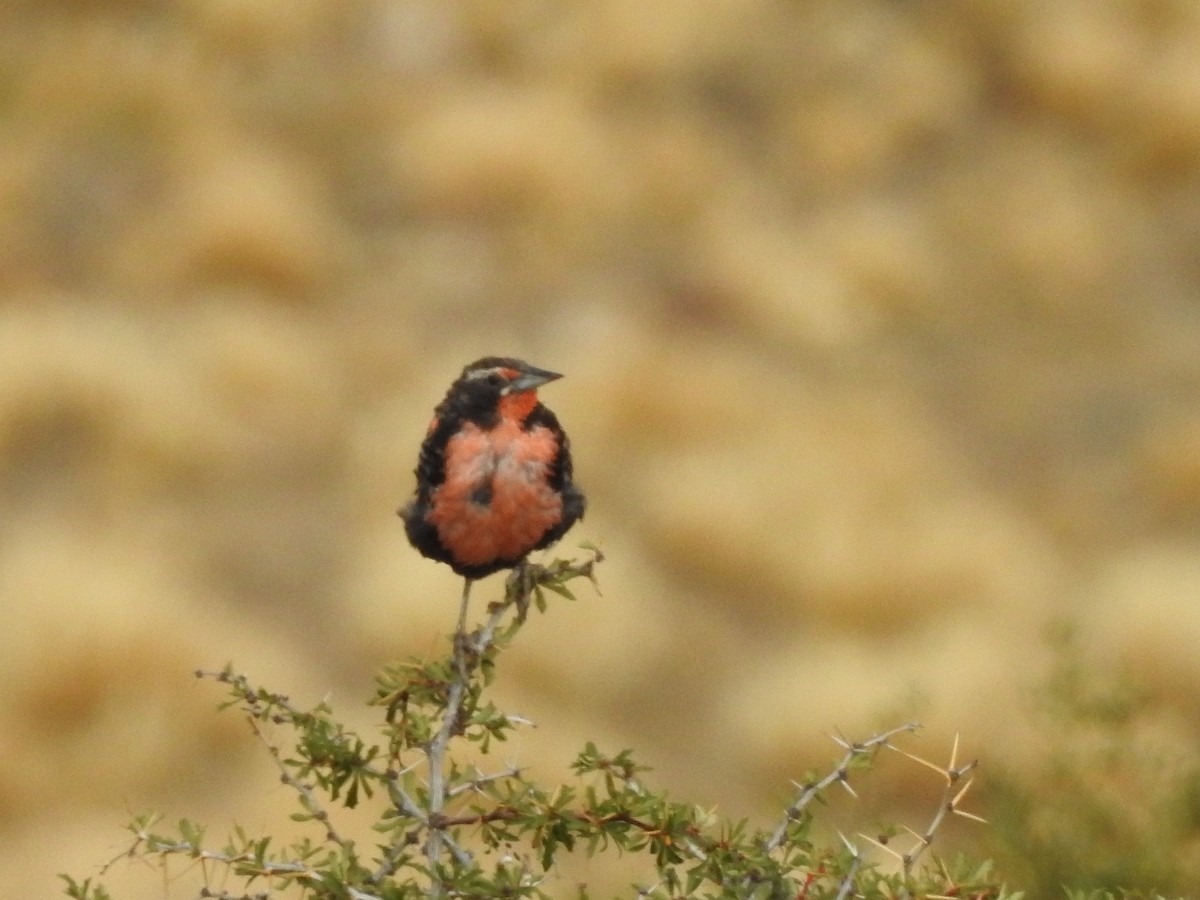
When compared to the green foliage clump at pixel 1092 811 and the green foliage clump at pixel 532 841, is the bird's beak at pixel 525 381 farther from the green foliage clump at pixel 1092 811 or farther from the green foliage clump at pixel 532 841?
the green foliage clump at pixel 1092 811

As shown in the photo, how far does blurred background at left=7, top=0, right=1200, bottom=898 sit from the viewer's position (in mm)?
5750

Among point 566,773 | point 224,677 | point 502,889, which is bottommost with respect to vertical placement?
point 502,889

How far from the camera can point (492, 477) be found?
207 cm

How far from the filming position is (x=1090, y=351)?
760 cm

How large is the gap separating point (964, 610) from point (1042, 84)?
344cm

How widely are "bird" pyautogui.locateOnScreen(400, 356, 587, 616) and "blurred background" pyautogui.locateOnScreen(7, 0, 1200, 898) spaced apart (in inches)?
112

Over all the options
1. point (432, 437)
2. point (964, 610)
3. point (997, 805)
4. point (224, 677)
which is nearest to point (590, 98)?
point (964, 610)

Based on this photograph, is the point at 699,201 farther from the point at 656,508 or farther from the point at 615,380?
the point at 656,508

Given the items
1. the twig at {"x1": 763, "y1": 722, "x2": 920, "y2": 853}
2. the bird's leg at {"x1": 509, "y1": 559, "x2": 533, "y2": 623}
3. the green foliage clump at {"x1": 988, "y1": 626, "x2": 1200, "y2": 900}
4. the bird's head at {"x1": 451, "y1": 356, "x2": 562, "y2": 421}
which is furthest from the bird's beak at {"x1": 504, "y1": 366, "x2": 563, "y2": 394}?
the green foliage clump at {"x1": 988, "y1": 626, "x2": 1200, "y2": 900}

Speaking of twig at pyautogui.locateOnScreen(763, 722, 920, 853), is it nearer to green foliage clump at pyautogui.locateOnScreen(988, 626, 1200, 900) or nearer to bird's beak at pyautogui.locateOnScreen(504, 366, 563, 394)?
bird's beak at pyautogui.locateOnScreen(504, 366, 563, 394)

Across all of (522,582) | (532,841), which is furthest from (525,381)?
(532,841)

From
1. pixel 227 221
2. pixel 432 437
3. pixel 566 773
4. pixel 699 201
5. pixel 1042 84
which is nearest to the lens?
pixel 432 437

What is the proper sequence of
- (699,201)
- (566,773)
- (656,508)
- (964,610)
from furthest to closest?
1. (699,201)
2. (656,508)
3. (964,610)
4. (566,773)

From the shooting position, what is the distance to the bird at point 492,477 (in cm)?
207
